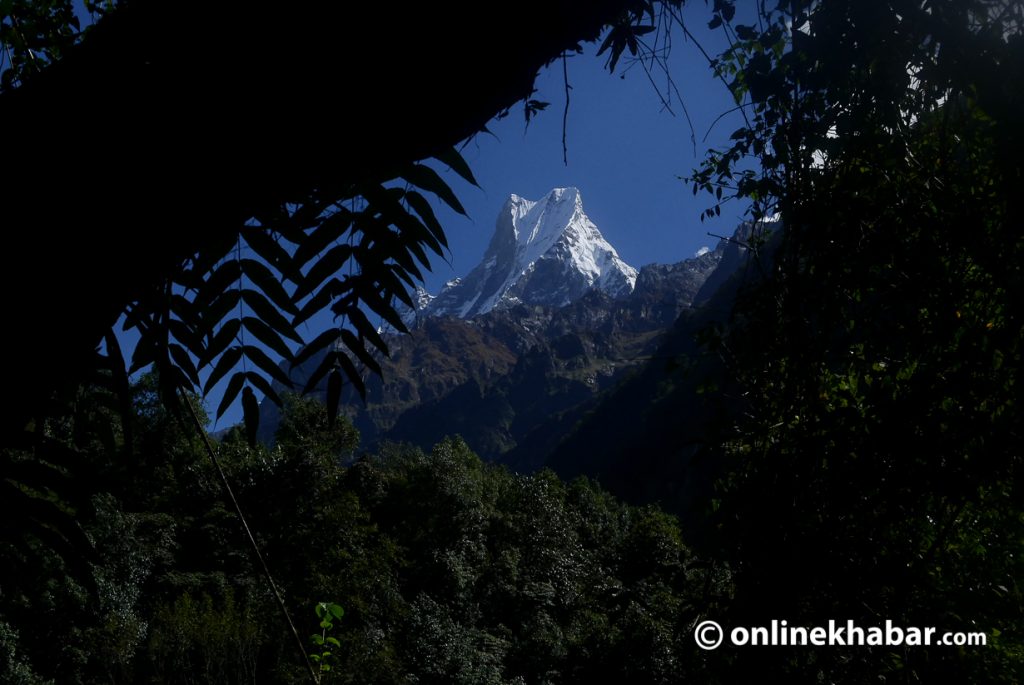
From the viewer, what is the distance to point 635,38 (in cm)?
156

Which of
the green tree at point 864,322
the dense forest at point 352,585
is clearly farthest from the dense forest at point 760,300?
the dense forest at point 352,585

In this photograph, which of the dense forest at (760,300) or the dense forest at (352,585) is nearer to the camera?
the dense forest at (760,300)

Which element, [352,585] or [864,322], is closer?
[864,322]

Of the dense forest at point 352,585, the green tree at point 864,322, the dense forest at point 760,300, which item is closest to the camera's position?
the dense forest at point 760,300

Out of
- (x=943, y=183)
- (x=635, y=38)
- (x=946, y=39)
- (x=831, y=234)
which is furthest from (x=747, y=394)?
(x=635, y=38)

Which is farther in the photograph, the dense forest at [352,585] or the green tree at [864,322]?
the dense forest at [352,585]

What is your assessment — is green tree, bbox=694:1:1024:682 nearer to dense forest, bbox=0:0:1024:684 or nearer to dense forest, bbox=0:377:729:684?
dense forest, bbox=0:0:1024:684

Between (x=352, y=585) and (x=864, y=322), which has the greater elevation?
(x=352, y=585)

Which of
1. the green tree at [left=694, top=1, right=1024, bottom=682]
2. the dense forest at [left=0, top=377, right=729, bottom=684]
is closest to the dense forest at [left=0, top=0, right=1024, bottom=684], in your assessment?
the green tree at [left=694, top=1, right=1024, bottom=682]

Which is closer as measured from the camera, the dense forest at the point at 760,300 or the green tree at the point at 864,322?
the dense forest at the point at 760,300

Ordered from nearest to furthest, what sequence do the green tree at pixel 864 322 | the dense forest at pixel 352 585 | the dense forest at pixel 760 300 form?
the dense forest at pixel 760 300 < the green tree at pixel 864 322 < the dense forest at pixel 352 585

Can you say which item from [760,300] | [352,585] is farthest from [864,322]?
[352,585]

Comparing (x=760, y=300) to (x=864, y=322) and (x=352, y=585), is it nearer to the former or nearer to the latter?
(x=864, y=322)

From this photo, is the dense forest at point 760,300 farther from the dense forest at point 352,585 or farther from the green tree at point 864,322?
the dense forest at point 352,585
